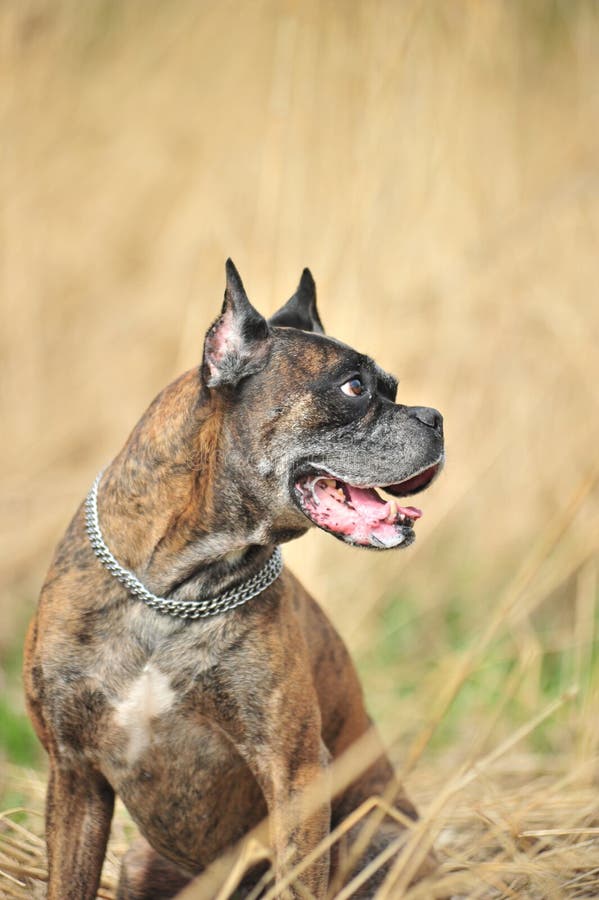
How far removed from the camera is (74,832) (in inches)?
129

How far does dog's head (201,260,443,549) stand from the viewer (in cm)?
318

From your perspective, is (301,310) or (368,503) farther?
(301,310)

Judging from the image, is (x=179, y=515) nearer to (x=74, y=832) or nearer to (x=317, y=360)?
(x=317, y=360)

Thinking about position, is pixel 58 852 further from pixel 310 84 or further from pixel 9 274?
pixel 9 274

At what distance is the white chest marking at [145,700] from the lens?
3.14 meters

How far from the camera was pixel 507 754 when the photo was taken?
210 inches

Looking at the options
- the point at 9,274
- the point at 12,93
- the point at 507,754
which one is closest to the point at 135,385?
the point at 9,274

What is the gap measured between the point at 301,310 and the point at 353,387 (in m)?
0.57

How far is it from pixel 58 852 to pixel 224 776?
0.51 meters

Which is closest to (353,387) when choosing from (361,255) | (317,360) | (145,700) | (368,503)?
(317,360)

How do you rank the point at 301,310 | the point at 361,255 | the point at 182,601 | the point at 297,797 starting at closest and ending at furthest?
the point at 297,797, the point at 182,601, the point at 301,310, the point at 361,255

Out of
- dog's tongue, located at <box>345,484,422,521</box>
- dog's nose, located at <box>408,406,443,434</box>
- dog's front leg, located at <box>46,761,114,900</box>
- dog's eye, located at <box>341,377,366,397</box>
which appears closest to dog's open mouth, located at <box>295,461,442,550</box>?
dog's tongue, located at <box>345,484,422,521</box>

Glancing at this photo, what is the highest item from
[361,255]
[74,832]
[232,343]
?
[361,255]

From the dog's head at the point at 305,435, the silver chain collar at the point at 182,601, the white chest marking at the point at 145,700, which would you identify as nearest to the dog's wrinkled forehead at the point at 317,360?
the dog's head at the point at 305,435
